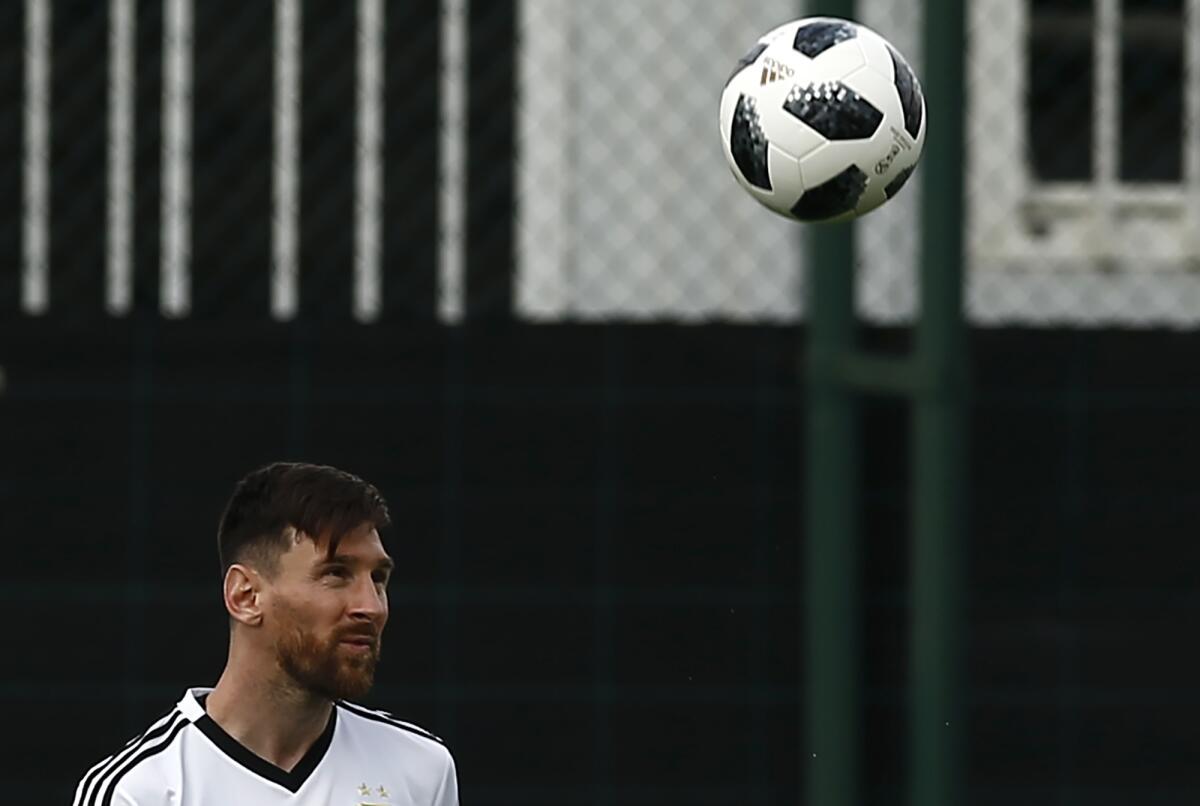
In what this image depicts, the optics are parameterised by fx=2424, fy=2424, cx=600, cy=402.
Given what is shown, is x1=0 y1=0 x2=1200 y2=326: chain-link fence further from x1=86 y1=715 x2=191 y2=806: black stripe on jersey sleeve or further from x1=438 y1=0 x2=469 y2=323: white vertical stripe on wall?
x1=86 y1=715 x2=191 y2=806: black stripe on jersey sleeve

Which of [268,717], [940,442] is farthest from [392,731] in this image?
[940,442]

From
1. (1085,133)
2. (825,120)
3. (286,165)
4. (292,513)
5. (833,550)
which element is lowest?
(833,550)

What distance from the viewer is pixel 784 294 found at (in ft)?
24.1

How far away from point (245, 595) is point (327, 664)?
0.17 metres

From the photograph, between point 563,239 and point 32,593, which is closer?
point 32,593

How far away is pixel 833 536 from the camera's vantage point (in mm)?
6773

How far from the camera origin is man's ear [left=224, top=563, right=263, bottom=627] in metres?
3.60

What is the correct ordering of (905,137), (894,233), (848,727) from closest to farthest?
(905,137) < (848,727) < (894,233)

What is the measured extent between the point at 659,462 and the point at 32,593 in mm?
1819

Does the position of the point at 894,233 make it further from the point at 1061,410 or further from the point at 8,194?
the point at 8,194

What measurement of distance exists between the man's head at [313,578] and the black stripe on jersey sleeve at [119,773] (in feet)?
0.59

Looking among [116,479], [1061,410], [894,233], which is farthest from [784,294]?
[116,479]

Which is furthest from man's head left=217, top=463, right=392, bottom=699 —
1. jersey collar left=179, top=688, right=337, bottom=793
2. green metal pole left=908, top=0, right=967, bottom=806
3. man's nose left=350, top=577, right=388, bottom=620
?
green metal pole left=908, top=0, right=967, bottom=806

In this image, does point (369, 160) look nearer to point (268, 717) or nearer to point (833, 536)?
point (833, 536)
